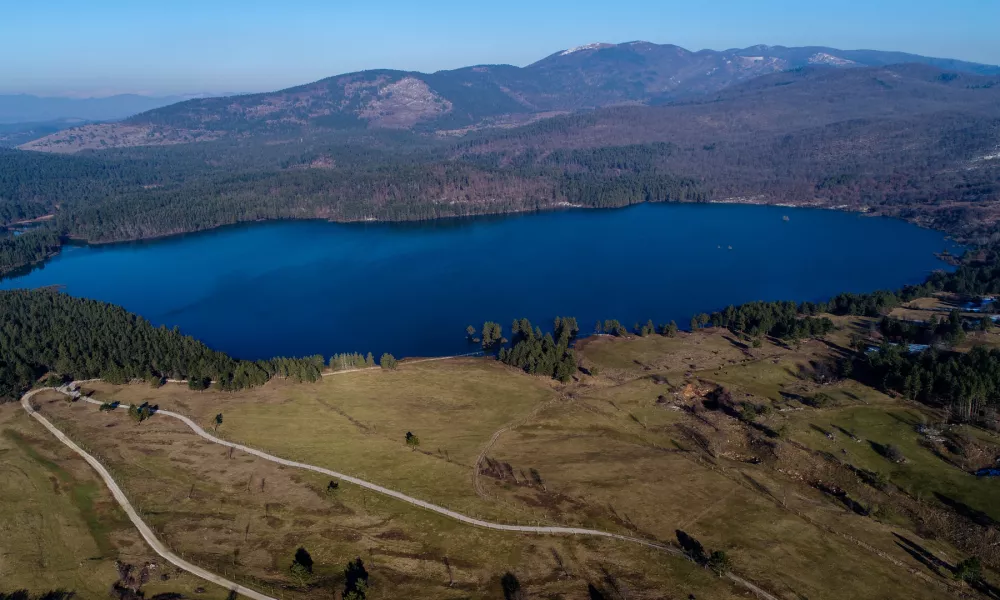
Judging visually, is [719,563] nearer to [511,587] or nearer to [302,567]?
[511,587]

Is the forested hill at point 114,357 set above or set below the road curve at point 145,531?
above

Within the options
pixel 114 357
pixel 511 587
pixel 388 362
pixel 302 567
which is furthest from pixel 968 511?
pixel 114 357

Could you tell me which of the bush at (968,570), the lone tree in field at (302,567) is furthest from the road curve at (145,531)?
the bush at (968,570)

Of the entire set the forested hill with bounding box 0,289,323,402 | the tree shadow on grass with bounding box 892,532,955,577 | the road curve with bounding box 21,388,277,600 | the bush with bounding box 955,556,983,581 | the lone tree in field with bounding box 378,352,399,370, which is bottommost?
the tree shadow on grass with bounding box 892,532,955,577

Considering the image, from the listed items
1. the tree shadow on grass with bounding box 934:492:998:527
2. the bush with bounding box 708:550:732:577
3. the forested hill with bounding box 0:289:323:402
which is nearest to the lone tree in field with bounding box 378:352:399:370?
the forested hill with bounding box 0:289:323:402

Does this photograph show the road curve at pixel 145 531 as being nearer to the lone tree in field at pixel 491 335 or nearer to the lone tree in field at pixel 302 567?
the lone tree in field at pixel 302 567

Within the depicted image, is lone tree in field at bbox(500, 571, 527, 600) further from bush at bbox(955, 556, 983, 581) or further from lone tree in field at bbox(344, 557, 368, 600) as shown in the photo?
A: bush at bbox(955, 556, 983, 581)
